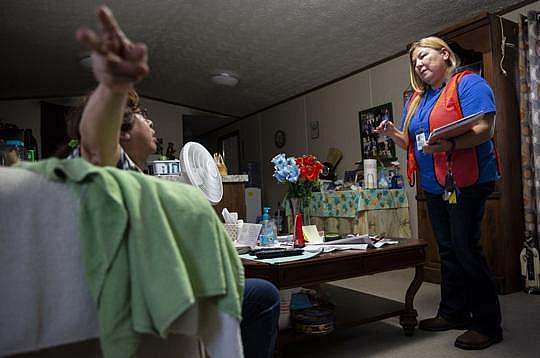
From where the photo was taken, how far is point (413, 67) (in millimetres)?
2033

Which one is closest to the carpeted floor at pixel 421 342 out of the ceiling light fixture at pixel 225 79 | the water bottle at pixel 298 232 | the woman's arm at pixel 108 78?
the water bottle at pixel 298 232

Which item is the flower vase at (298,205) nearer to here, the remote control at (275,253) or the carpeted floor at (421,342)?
the remote control at (275,253)

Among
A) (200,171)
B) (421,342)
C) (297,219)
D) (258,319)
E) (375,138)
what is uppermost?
(375,138)

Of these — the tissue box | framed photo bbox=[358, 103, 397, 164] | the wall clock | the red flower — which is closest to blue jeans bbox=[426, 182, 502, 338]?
the red flower

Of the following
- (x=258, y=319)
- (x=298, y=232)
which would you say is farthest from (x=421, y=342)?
(x=258, y=319)

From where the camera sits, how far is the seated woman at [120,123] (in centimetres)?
65

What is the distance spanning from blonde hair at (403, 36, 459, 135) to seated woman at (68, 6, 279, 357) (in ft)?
→ 4.24

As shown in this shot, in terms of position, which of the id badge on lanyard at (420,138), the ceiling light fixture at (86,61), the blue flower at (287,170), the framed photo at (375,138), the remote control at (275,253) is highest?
the ceiling light fixture at (86,61)

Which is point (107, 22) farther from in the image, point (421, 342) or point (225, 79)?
point (225, 79)

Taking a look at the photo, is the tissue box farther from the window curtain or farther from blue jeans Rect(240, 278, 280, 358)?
the window curtain

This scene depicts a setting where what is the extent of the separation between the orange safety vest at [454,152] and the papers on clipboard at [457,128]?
10cm

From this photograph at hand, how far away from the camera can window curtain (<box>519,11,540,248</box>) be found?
2.70 metres

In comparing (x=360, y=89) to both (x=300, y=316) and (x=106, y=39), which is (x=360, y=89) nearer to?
(x=300, y=316)

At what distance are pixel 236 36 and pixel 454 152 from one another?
2.71m
